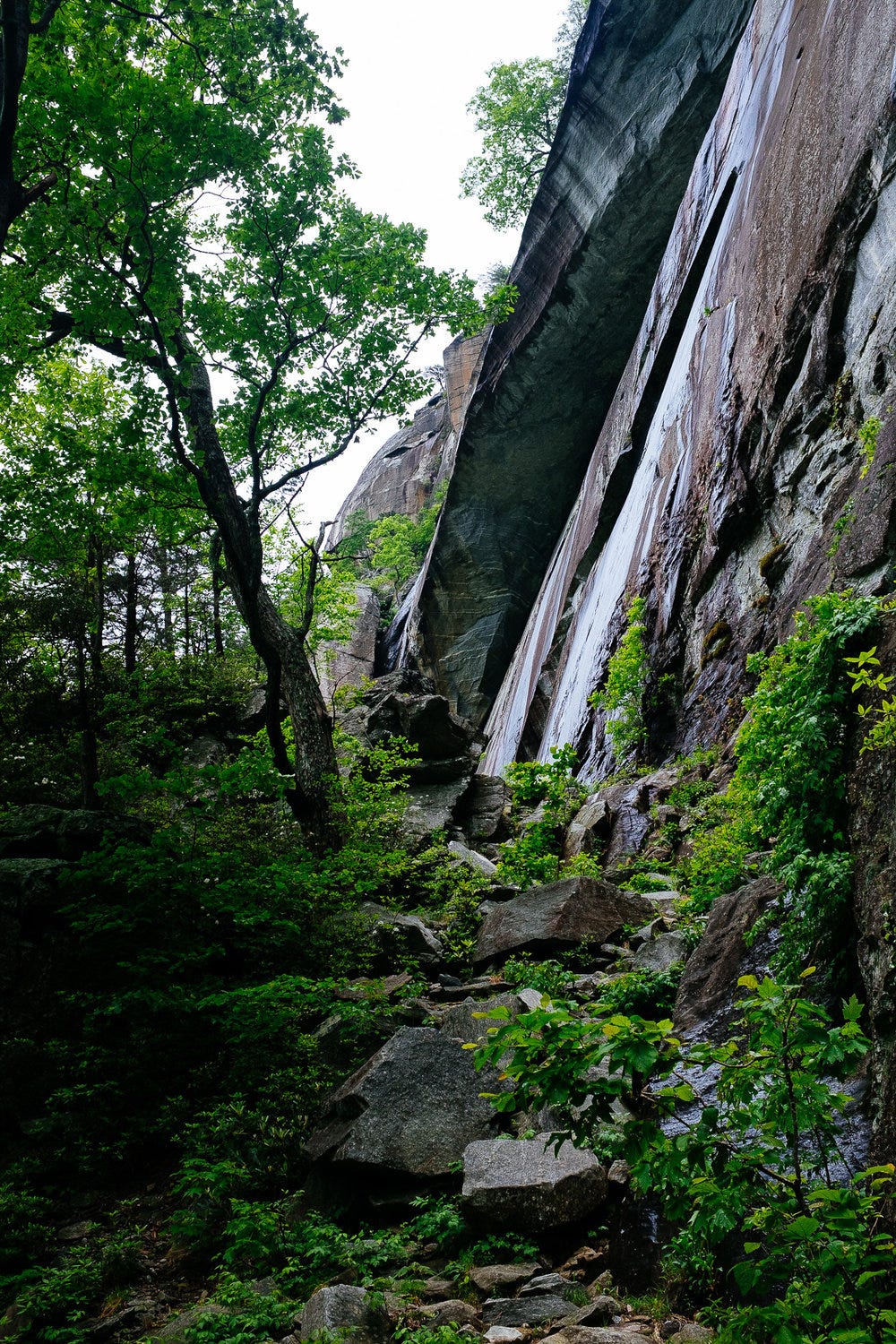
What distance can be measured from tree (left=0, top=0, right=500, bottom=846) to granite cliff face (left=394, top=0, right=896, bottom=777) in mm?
3800

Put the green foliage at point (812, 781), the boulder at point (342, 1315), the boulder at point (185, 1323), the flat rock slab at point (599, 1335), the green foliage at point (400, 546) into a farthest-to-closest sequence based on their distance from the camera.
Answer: the green foliage at point (400, 546) < the green foliage at point (812, 781) < the boulder at point (185, 1323) < the boulder at point (342, 1315) < the flat rock slab at point (599, 1335)

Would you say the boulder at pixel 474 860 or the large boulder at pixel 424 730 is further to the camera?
the large boulder at pixel 424 730

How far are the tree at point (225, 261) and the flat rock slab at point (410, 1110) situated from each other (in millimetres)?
3899

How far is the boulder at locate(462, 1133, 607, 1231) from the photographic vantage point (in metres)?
3.67

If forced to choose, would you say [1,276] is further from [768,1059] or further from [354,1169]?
[768,1059]

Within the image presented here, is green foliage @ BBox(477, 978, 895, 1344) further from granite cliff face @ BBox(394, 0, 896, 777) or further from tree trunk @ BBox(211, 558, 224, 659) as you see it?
tree trunk @ BBox(211, 558, 224, 659)

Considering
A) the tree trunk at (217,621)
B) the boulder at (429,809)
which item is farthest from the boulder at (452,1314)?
the tree trunk at (217,621)

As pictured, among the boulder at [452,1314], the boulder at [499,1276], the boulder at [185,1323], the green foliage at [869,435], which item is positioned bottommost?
the boulder at [185,1323]

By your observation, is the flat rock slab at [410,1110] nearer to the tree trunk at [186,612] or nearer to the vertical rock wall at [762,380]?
the vertical rock wall at [762,380]

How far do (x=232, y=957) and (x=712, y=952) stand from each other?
3882 mm

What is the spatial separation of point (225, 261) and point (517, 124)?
2217cm

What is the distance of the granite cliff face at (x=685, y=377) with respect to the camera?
6.75 m

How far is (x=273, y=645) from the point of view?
31.4ft

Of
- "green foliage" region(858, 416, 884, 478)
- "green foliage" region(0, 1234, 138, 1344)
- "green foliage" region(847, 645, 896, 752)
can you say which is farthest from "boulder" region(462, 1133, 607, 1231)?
"green foliage" region(858, 416, 884, 478)
